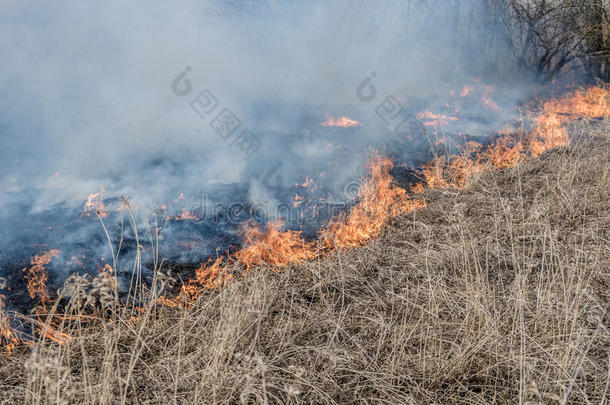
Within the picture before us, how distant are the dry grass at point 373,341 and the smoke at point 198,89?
140cm

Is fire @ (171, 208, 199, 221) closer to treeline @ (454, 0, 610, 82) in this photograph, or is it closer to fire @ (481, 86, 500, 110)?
fire @ (481, 86, 500, 110)

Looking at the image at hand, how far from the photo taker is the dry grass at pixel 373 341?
1469 millimetres

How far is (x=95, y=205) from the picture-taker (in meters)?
3.67

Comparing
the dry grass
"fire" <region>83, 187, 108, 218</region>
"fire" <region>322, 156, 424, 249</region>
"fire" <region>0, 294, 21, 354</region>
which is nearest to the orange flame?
"fire" <region>322, 156, 424, 249</region>

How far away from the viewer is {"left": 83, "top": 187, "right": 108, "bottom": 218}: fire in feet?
11.7

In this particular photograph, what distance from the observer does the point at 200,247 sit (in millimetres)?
3299

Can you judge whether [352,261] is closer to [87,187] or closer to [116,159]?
[87,187]

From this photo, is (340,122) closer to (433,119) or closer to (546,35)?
(433,119)

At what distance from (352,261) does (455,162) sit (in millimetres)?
3297

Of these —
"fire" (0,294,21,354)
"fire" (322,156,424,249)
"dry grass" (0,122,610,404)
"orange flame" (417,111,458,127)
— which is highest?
"orange flame" (417,111,458,127)

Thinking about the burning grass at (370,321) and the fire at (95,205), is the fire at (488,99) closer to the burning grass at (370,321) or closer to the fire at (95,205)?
the burning grass at (370,321)

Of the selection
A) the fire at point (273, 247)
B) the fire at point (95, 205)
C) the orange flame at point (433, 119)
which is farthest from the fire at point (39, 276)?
the orange flame at point (433, 119)

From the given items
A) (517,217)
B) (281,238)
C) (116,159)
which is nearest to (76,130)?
(116,159)

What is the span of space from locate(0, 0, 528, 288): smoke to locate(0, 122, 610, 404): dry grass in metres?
1.40
